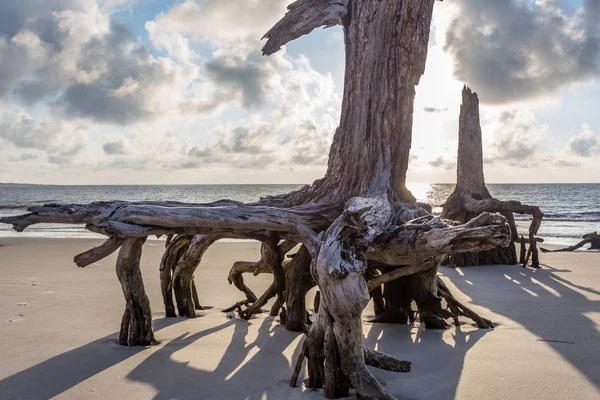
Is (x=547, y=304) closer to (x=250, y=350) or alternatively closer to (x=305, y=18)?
(x=250, y=350)

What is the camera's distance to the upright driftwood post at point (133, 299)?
4.80 metres

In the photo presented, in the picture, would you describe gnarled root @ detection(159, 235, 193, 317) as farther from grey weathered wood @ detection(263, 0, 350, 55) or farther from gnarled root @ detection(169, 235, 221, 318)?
grey weathered wood @ detection(263, 0, 350, 55)

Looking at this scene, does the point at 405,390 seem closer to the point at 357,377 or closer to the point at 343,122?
the point at 357,377

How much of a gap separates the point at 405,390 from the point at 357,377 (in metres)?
0.59

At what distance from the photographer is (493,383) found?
372 cm

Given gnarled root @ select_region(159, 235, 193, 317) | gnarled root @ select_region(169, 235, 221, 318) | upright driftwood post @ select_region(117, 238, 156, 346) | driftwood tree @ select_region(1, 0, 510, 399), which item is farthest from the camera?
gnarled root @ select_region(159, 235, 193, 317)

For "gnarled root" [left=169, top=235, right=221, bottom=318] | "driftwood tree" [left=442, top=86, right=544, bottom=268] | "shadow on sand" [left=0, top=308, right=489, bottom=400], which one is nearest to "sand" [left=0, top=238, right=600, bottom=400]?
"shadow on sand" [left=0, top=308, right=489, bottom=400]

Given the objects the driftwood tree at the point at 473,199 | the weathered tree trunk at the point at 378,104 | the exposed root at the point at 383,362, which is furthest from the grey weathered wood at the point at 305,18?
the driftwood tree at the point at 473,199

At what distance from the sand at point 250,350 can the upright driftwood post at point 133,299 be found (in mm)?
165

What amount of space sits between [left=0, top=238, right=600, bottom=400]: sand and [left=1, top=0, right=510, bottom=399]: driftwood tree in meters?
0.31

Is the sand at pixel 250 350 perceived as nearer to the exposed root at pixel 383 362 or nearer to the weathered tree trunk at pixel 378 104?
the exposed root at pixel 383 362

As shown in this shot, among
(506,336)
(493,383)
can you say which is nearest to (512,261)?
(506,336)

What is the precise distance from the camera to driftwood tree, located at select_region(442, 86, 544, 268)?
34.0 feet

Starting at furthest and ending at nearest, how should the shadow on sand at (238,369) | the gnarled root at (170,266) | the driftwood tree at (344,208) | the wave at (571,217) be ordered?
1. the wave at (571,217)
2. the gnarled root at (170,266)
3. the driftwood tree at (344,208)
4. the shadow on sand at (238,369)
